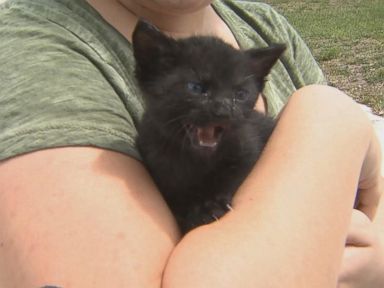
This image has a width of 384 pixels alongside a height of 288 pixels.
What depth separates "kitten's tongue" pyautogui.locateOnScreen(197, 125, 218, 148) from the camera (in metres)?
1.65

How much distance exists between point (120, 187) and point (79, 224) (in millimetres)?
135

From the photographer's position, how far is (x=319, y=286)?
1.40 metres

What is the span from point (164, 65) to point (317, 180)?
1.55 feet

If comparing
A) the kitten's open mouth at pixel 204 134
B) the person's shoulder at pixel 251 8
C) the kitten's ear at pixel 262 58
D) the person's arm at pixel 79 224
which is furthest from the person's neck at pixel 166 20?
the person's arm at pixel 79 224

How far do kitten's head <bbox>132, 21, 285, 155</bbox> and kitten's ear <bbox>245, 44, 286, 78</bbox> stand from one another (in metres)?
0.02

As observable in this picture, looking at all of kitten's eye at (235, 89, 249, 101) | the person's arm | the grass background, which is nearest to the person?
the person's arm

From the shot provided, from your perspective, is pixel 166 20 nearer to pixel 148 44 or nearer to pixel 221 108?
pixel 148 44

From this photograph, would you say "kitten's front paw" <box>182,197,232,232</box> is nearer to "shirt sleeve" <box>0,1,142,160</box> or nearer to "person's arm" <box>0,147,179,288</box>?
"person's arm" <box>0,147,179,288</box>

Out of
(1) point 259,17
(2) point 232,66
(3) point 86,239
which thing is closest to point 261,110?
(2) point 232,66

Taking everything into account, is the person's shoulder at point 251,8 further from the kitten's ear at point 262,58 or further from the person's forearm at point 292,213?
the person's forearm at point 292,213

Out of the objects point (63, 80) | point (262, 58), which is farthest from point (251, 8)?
point (63, 80)

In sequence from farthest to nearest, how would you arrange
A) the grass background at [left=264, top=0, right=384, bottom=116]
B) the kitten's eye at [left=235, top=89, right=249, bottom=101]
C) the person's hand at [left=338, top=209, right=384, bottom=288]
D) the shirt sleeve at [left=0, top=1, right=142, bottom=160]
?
the grass background at [left=264, top=0, right=384, bottom=116], the kitten's eye at [left=235, top=89, right=249, bottom=101], the person's hand at [left=338, top=209, right=384, bottom=288], the shirt sleeve at [left=0, top=1, right=142, bottom=160]

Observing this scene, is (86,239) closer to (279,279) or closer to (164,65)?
(279,279)

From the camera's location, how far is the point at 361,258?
168cm
